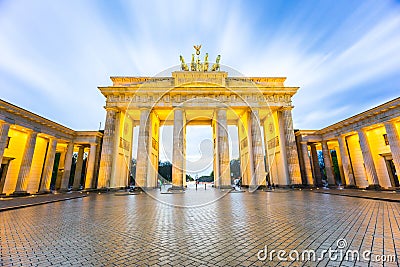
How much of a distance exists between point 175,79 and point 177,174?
13.9 metres

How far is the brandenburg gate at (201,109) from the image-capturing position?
24.3m

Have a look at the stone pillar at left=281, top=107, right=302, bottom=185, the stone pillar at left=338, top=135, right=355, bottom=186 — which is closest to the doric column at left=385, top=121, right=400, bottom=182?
the stone pillar at left=338, top=135, right=355, bottom=186

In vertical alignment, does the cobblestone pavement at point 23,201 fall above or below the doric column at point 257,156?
below

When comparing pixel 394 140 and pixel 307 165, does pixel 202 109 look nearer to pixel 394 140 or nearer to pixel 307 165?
pixel 307 165

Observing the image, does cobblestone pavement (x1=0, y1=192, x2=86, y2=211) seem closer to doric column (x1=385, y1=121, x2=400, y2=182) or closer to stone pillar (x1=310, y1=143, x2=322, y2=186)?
doric column (x1=385, y1=121, x2=400, y2=182)

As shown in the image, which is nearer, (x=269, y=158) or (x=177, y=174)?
(x=177, y=174)

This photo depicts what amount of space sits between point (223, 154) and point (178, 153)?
245 inches

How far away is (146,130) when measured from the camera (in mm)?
25391

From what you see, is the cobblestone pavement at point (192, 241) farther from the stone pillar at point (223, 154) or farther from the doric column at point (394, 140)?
the stone pillar at point (223, 154)

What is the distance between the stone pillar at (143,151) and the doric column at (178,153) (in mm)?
3716

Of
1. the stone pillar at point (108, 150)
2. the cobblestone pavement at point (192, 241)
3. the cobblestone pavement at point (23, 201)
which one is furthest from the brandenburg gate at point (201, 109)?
the cobblestone pavement at point (192, 241)

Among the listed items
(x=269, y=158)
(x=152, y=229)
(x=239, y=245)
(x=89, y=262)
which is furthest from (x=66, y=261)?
(x=269, y=158)

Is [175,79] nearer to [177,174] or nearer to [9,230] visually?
[177,174]

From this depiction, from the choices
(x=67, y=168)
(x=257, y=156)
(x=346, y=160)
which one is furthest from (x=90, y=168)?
(x=346, y=160)
